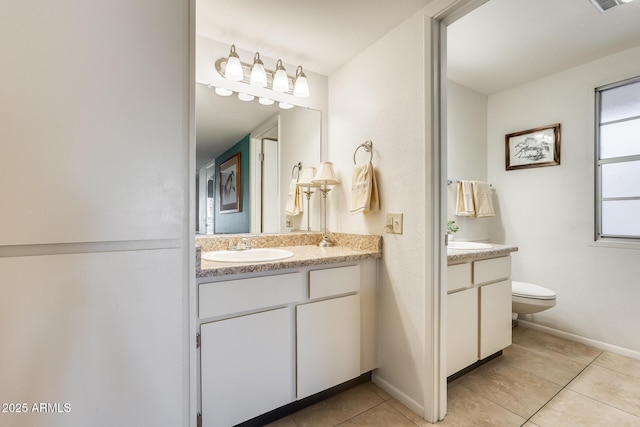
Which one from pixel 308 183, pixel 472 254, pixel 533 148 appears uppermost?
pixel 533 148

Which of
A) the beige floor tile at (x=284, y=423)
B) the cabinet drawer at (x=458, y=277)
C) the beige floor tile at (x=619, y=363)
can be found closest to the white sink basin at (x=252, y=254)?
the beige floor tile at (x=284, y=423)

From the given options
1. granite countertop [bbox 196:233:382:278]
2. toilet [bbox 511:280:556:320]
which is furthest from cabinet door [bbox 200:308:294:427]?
toilet [bbox 511:280:556:320]

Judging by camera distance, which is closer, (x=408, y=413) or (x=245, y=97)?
(x=408, y=413)

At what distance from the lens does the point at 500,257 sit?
2002 millimetres

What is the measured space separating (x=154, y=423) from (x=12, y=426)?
0.38 m

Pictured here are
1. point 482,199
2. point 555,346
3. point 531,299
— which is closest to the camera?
point 531,299

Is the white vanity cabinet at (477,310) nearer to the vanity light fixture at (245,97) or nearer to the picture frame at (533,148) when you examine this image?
the picture frame at (533,148)

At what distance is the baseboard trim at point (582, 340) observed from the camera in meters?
2.14

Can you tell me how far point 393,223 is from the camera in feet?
5.45

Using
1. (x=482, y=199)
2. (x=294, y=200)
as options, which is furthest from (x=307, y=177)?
(x=482, y=199)

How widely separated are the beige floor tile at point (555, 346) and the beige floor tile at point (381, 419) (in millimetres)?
1517

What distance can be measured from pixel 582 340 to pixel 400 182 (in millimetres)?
2254

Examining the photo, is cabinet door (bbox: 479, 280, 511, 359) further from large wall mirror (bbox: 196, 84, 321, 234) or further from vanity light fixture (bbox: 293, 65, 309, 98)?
vanity light fixture (bbox: 293, 65, 309, 98)

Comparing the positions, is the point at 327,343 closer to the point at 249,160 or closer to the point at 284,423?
the point at 284,423
